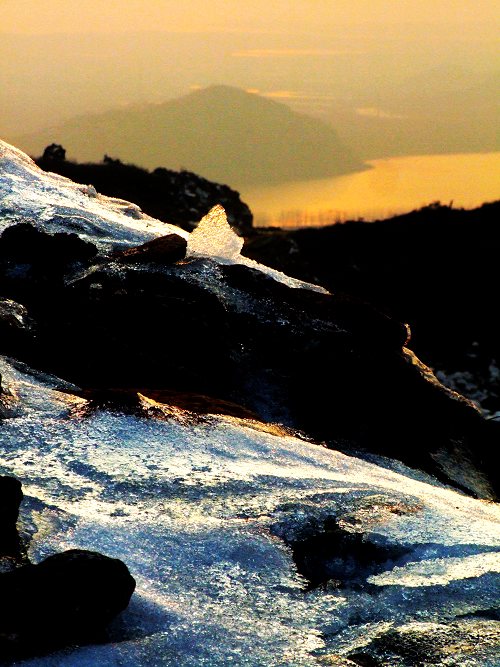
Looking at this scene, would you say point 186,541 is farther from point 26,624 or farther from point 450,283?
point 450,283

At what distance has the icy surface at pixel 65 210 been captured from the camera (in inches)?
800

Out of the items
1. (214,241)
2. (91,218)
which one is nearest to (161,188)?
(91,218)

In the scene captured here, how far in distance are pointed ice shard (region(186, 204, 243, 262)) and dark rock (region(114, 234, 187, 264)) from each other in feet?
2.55

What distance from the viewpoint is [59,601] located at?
23.3ft

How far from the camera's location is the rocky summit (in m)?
7.41

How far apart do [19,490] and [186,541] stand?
175 centimetres

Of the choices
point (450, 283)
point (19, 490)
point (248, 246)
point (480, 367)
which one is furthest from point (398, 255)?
point (19, 490)

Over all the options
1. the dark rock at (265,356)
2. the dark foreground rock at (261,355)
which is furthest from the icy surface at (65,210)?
the dark rock at (265,356)

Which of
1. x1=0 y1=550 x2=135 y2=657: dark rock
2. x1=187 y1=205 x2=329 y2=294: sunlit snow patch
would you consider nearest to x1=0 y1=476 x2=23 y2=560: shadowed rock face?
x1=0 y1=550 x2=135 y2=657: dark rock

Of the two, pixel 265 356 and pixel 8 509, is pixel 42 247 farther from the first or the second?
pixel 8 509

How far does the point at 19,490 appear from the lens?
8.15 m

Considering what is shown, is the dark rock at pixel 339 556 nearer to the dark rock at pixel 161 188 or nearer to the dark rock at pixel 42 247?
the dark rock at pixel 42 247

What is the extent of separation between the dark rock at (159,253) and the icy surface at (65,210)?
1.74 meters

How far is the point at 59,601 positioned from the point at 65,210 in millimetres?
15407
